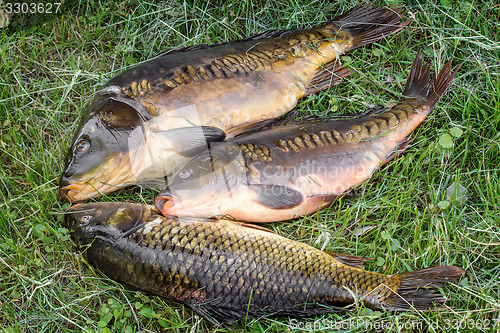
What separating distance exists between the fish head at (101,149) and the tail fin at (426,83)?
85.3 inches

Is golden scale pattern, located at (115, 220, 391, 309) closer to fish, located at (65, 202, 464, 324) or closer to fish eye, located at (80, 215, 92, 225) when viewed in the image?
fish, located at (65, 202, 464, 324)

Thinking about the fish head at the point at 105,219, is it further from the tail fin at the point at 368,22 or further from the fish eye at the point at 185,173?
the tail fin at the point at 368,22

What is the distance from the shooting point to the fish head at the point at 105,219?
11.6 feet

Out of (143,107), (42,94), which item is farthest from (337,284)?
(42,94)

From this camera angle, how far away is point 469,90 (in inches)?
166

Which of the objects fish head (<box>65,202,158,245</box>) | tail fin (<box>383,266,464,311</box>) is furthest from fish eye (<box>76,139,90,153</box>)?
tail fin (<box>383,266,464,311</box>)

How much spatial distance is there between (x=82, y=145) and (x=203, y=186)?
3.14ft

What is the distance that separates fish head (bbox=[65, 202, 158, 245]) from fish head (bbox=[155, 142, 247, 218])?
164 mm

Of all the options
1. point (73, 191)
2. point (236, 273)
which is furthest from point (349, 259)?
point (73, 191)

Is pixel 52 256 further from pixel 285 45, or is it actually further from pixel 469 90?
pixel 469 90

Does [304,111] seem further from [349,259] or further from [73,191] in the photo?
[73,191]

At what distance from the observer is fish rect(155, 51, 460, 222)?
362 cm

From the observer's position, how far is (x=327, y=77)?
428 centimetres

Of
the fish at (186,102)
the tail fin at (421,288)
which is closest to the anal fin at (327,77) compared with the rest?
the fish at (186,102)
